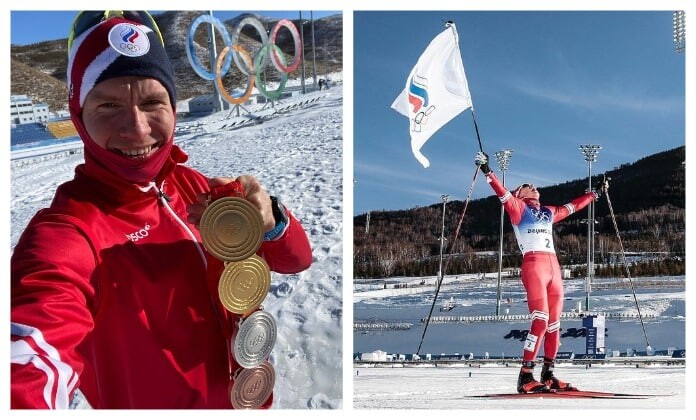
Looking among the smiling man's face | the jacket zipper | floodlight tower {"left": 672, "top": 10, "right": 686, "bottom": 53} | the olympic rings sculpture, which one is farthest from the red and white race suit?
the smiling man's face

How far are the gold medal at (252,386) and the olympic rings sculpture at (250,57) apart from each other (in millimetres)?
1556

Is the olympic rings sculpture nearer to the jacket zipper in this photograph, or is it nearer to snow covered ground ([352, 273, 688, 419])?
the jacket zipper

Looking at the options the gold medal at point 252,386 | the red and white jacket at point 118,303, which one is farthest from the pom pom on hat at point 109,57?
the gold medal at point 252,386

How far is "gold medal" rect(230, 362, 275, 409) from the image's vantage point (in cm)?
344

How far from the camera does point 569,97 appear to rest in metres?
4.40

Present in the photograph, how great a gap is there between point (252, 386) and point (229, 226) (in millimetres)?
855

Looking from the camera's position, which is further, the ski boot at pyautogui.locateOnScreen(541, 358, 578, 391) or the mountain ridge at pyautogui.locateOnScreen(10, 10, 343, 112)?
the ski boot at pyautogui.locateOnScreen(541, 358, 578, 391)

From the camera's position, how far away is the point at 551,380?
13.9ft

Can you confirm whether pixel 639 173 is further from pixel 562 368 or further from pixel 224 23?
pixel 224 23

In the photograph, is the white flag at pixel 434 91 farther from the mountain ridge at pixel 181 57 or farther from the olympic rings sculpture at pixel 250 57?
the olympic rings sculpture at pixel 250 57

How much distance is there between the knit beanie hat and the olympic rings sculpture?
2.45ft

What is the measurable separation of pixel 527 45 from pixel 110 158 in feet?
8.68

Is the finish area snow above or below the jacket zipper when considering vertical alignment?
below

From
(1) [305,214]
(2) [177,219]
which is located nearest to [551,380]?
(1) [305,214]
